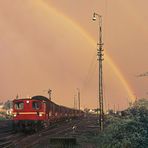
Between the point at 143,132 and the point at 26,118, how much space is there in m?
26.8

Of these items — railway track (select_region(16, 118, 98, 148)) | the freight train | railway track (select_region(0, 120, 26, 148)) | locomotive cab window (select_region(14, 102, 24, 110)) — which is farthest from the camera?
locomotive cab window (select_region(14, 102, 24, 110))

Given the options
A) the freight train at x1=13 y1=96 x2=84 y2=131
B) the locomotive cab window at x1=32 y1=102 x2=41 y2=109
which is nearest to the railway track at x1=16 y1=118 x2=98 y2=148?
the freight train at x1=13 y1=96 x2=84 y2=131

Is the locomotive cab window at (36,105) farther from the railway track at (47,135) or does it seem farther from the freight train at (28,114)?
the railway track at (47,135)

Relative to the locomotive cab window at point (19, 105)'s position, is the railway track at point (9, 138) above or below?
below

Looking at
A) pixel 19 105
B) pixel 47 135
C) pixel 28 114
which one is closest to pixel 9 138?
pixel 47 135

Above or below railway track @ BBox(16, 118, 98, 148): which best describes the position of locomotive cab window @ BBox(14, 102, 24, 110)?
above

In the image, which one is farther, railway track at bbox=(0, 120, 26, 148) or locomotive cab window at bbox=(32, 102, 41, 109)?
locomotive cab window at bbox=(32, 102, 41, 109)

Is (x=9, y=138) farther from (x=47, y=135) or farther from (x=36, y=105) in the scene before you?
(x=36, y=105)

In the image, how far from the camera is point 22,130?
41.9m

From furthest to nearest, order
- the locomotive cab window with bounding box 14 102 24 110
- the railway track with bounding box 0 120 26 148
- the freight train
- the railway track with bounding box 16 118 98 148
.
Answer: the locomotive cab window with bounding box 14 102 24 110, the freight train, the railway track with bounding box 16 118 98 148, the railway track with bounding box 0 120 26 148

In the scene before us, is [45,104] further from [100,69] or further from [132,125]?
[132,125]

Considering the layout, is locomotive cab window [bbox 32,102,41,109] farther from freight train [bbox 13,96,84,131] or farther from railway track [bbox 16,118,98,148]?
railway track [bbox 16,118,98,148]

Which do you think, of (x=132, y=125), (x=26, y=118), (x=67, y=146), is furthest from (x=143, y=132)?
(x=26, y=118)

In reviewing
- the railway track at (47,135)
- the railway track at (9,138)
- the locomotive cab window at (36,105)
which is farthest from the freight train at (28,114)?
the railway track at (9,138)
